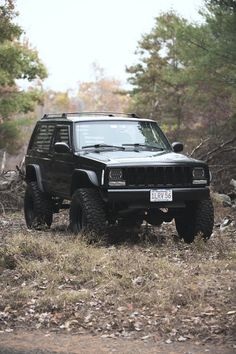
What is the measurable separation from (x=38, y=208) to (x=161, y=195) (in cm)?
339

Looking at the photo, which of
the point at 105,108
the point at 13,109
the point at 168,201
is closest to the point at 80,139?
the point at 168,201

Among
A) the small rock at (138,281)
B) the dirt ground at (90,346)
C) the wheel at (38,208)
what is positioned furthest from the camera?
the wheel at (38,208)

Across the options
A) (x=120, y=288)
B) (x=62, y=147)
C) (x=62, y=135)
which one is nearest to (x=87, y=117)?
(x=62, y=135)

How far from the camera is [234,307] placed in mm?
5863

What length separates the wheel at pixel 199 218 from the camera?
962 centimetres

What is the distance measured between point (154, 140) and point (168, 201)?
5.85ft

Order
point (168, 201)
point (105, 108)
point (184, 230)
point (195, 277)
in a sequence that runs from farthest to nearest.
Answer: point (105, 108) → point (184, 230) → point (168, 201) → point (195, 277)

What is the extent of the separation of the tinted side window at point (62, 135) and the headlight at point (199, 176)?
2.47 meters

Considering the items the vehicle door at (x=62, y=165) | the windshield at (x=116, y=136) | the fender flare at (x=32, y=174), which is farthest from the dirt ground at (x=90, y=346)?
the fender flare at (x=32, y=174)

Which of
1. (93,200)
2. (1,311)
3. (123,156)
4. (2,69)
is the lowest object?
(1,311)

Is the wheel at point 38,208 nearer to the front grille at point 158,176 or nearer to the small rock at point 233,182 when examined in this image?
the front grille at point 158,176

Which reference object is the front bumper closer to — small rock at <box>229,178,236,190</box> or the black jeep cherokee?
the black jeep cherokee

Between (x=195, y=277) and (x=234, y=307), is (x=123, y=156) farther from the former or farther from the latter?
(x=234, y=307)

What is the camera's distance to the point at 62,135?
10.8 m
